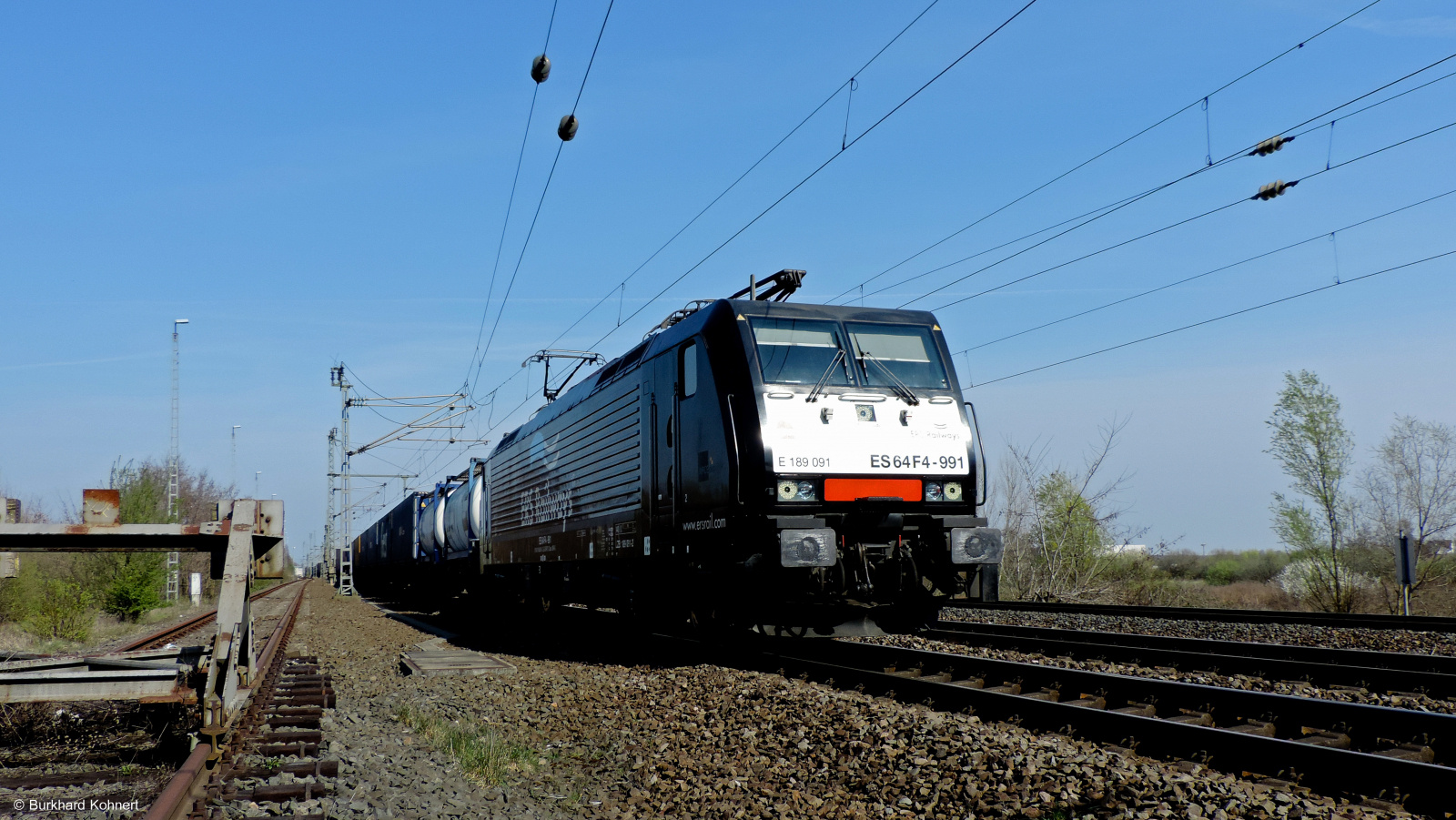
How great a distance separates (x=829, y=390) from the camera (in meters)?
9.65

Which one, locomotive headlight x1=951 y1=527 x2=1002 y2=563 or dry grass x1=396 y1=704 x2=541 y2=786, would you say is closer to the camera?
dry grass x1=396 y1=704 x2=541 y2=786

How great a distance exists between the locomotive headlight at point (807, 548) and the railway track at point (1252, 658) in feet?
10.4

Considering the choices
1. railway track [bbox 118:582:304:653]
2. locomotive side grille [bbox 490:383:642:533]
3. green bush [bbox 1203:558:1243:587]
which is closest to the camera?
locomotive side grille [bbox 490:383:642:533]

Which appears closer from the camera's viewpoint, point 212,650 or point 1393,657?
point 212,650

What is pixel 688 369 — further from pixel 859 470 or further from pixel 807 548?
pixel 807 548

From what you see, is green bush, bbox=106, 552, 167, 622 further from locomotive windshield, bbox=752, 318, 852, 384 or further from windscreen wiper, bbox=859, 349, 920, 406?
windscreen wiper, bbox=859, 349, 920, 406

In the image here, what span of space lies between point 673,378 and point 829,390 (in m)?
2.06

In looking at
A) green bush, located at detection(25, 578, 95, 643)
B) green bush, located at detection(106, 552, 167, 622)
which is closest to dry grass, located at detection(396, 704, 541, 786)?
green bush, located at detection(25, 578, 95, 643)

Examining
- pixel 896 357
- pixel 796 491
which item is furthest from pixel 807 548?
pixel 896 357

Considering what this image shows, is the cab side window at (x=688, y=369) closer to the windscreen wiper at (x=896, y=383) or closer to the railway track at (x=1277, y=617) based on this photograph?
the windscreen wiper at (x=896, y=383)

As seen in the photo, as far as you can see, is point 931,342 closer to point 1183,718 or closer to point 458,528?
point 1183,718

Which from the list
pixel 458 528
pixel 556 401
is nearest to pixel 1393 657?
pixel 556 401

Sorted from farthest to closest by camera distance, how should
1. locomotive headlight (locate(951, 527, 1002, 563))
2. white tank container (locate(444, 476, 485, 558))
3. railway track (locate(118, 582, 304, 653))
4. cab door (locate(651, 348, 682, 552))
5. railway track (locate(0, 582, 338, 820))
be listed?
white tank container (locate(444, 476, 485, 558)) → railway track (locate(118, 582, 304, 653)) → cab door (locate(651, 348, 682, 552)) → locomotive headlight (locate(951, 527, 1002, 563)) → railway track (locate(0, 582, 338, 820))

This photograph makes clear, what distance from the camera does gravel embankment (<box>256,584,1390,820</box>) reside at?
4.91 m
